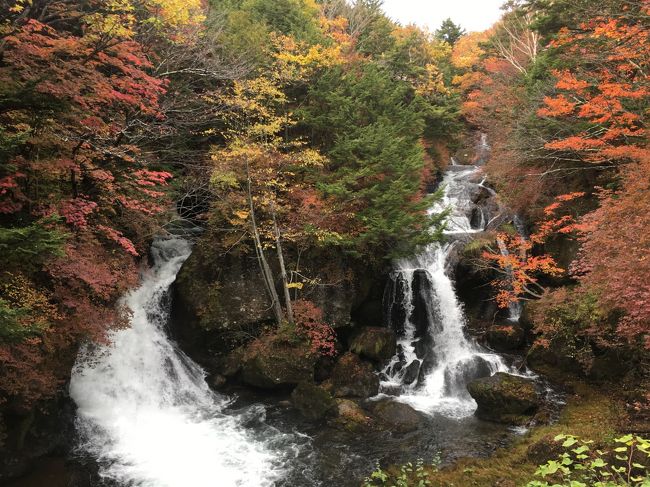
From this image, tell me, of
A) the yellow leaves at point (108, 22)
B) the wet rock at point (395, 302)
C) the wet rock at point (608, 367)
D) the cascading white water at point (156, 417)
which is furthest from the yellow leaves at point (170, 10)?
the wet rock at point (608, 367)

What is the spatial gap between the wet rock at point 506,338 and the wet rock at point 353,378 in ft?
16.6

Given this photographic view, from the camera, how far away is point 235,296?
15625mm

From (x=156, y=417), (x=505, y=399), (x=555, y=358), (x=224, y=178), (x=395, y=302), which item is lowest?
(x=505, y=399)

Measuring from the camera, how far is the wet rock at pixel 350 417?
12.4 m

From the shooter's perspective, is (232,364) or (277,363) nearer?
(277,363)

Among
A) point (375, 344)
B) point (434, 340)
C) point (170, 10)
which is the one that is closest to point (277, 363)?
point (375, 344)

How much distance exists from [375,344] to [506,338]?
5080 mm

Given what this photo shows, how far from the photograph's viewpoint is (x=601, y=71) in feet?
46.7

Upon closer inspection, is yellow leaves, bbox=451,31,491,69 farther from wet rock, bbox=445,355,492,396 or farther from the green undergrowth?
the green undergrowth

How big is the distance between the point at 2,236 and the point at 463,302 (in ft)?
54.0

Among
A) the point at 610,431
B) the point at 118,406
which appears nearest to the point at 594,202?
the point at 610,431

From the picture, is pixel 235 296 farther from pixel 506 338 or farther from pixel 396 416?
pixel 506 338

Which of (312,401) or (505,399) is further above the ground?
(312,401)

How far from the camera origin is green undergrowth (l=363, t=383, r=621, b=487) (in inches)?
356
